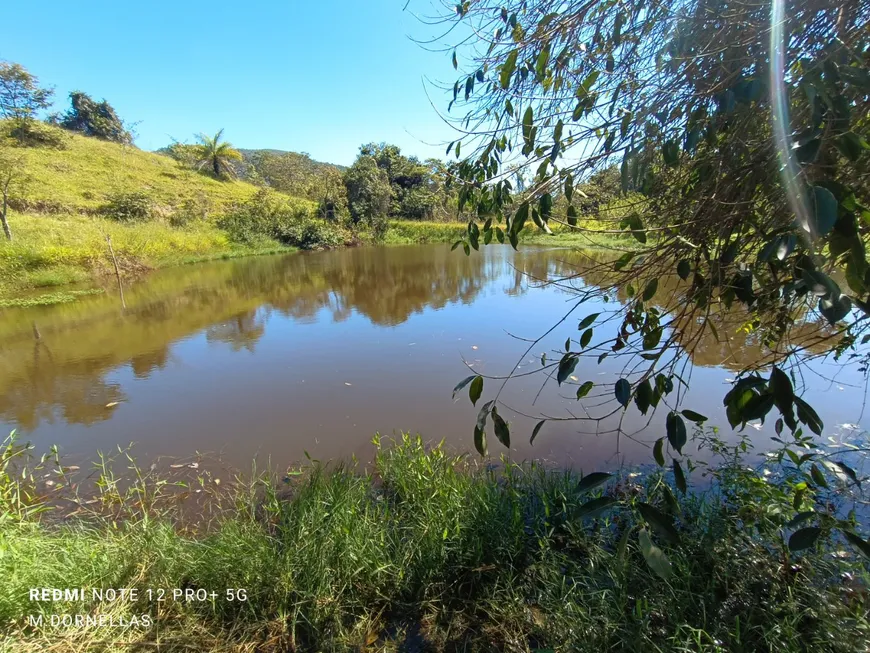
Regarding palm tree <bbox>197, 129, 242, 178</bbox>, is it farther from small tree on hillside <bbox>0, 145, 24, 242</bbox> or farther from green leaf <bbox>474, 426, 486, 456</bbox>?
green leaf <bbox>474, 426, 486, 456</bbox>

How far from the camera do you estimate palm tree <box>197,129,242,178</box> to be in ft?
86.8

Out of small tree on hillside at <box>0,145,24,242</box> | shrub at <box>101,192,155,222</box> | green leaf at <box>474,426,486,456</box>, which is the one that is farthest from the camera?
shrub at <box>101,192,155,222</box>

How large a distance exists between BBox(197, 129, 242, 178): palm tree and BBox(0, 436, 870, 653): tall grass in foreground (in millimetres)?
30543

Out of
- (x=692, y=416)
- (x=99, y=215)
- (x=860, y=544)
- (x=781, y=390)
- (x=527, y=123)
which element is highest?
(x=99, y=215)

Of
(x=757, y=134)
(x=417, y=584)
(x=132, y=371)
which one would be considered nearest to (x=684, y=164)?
(x=757, y=134)

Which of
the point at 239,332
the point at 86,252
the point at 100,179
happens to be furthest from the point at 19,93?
the point at 239,332

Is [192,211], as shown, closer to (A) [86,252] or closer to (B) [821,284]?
(A) [86,252]

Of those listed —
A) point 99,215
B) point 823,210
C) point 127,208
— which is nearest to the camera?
point 823,210

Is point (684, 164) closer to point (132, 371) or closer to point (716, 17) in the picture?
point (716, 17)

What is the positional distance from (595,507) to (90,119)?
39.2 metres

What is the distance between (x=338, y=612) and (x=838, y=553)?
2127 mm

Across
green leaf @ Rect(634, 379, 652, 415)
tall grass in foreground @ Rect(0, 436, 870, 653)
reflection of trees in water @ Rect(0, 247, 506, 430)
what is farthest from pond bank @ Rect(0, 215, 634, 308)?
green leaf @ Rect(634, 379, 652, 415)

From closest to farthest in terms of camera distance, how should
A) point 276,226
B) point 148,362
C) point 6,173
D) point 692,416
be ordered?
1. point 692,416
2. point 148,362
3. point 6,173
4. point 276,226

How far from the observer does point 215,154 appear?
26594 millimetres
